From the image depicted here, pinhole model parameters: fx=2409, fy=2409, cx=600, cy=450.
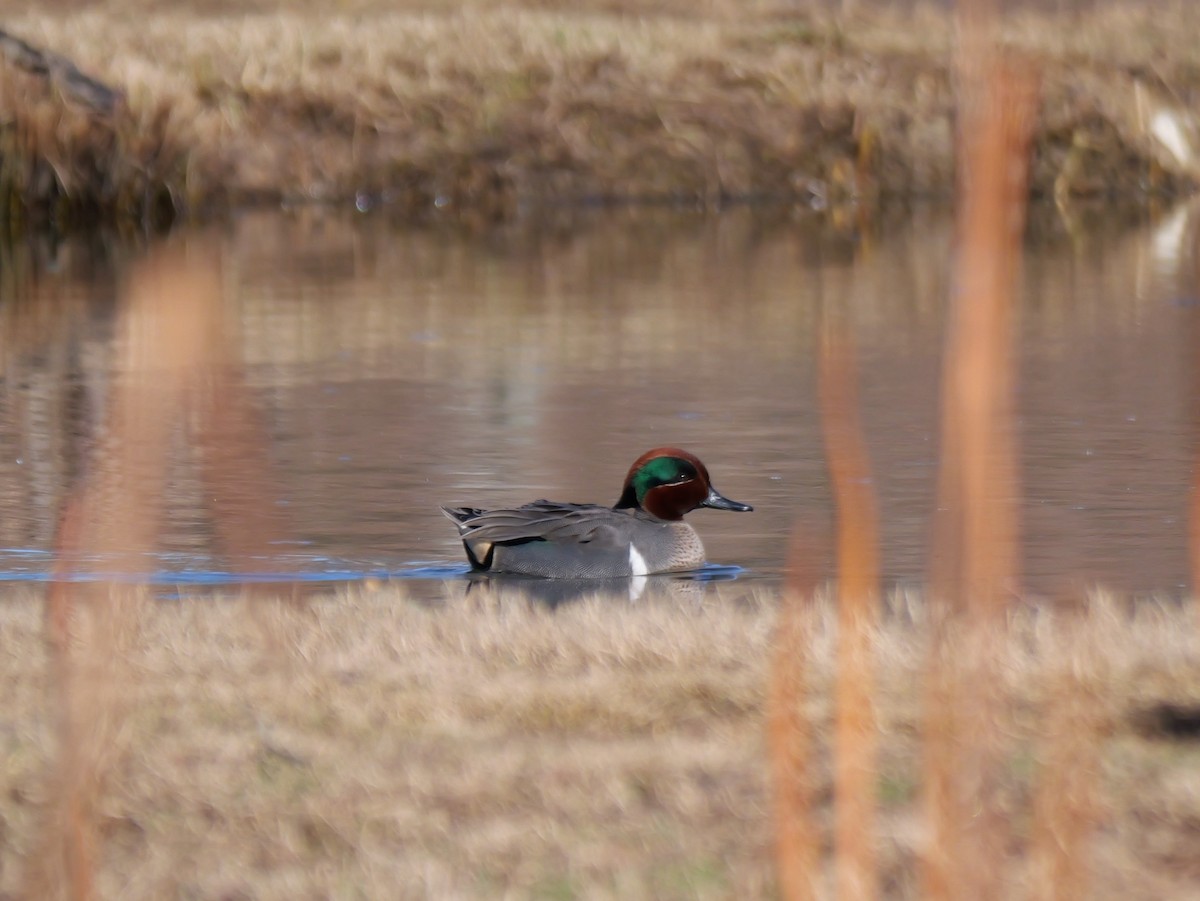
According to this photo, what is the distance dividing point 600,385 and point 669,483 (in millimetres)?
4457

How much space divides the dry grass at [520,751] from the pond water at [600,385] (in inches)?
63.7

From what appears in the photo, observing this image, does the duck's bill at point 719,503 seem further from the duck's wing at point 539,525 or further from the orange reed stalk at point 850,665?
the orange reed stalk at point 850,665

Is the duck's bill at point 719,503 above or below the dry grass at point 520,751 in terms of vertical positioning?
above

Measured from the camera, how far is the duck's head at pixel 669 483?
786 centimetres

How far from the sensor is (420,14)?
1262 inches

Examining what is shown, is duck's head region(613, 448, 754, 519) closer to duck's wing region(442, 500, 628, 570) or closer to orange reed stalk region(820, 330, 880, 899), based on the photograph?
duck's wing region(442, 500, 628, 570)

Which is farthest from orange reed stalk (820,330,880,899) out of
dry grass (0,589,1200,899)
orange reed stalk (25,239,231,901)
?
orange reed stalk (25,239,231,901)

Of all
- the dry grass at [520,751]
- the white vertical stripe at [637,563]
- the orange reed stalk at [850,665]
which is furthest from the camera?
the white vertical stripe at [637,563]

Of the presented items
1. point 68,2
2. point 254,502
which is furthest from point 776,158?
point 254,502

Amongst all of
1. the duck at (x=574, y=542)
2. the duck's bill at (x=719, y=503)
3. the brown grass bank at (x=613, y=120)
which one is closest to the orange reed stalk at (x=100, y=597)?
the duck at (x=574, y=542)

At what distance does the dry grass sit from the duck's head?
178 cm

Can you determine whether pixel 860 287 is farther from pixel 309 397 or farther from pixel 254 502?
pixel 254 502

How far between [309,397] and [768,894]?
8036 mm

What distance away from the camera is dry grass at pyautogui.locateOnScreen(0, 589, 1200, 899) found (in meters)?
4.17
